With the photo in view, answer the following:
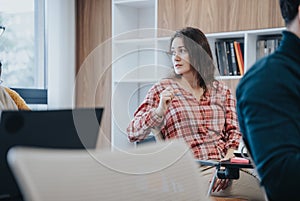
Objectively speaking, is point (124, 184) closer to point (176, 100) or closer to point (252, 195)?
point (176, 100)

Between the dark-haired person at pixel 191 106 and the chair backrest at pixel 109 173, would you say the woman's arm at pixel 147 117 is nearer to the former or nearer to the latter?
the dark-haired person at pixel 191 106

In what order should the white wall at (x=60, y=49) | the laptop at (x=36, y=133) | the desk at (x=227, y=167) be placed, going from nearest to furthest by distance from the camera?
1. the laptop at (x=36, y=133)
2. the desk at (x=227, y=167)
3. the white wall at (x=60, y=49)

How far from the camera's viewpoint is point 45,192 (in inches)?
32.9

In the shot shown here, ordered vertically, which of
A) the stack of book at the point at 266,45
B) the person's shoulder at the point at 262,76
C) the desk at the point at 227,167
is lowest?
the desk at the point at 227,167

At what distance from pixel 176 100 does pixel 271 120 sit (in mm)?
847

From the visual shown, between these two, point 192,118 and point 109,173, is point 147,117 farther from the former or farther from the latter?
point 109,173

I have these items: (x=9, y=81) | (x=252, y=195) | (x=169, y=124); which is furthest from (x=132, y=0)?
(x=169, y=124)

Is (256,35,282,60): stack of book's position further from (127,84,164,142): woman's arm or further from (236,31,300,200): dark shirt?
(236,31,300,200): dark shirt

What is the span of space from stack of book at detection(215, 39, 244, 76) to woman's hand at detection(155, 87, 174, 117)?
173cm

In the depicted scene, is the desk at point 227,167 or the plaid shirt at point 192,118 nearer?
the plaid shirt at point 192,118

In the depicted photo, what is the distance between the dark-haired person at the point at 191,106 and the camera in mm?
1689

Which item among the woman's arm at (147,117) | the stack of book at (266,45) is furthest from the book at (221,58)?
the woman's arm at (147,117)

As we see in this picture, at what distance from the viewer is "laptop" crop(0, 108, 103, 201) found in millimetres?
1326

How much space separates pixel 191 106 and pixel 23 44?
108 inches
